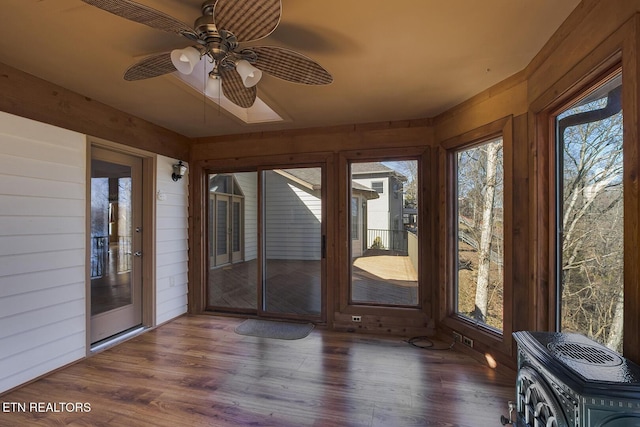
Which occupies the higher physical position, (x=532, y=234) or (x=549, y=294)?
(x=532, y=234)

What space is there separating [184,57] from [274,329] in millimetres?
3152

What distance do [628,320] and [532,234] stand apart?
1.06m

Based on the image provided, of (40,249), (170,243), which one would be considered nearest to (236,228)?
(170,243)

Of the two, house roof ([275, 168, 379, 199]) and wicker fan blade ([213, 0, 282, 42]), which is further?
house roof ([275, 168, 379, 199])

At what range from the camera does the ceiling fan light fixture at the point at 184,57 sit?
1.54 meters

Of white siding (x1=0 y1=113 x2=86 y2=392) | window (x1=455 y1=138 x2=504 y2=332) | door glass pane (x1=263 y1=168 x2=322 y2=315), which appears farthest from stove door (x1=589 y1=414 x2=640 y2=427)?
white siding (x1=0 y1=113 x2=86 y2=392)

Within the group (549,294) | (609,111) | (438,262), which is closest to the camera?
(609,111)

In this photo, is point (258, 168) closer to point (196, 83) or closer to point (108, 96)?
point (196, 83)

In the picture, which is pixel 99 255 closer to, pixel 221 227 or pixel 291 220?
pixel 221 227

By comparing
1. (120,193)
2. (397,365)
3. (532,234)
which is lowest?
(397,365)

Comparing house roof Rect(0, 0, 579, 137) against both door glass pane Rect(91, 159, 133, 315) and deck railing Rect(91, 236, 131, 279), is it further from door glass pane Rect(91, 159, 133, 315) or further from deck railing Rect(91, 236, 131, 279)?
deck railing Rect(91, 236, 131, 279)

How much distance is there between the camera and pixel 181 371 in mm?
2709

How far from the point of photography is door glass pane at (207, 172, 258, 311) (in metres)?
4.42

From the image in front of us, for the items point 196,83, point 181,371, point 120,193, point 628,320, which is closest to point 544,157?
point 628,320
